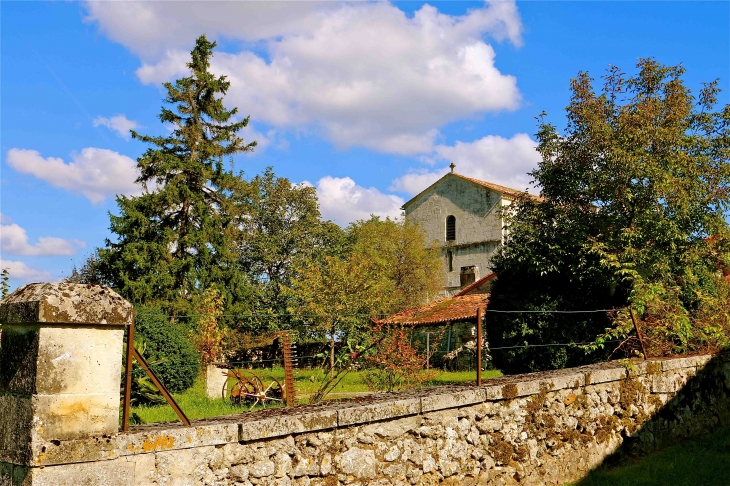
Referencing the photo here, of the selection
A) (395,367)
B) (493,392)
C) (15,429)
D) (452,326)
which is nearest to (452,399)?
(493,392)

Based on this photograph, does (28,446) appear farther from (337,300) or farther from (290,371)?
(337,300)

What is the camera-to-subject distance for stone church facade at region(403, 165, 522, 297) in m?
37.4

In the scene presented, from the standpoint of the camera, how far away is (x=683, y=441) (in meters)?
8.89

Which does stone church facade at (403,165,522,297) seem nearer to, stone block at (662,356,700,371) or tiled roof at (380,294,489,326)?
tiled roof at (380,294,489,326)

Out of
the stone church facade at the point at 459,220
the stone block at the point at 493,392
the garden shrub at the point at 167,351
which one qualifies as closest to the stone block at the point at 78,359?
the stone block at the point at 493,392

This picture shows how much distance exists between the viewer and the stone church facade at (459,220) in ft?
123

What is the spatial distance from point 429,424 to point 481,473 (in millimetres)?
900

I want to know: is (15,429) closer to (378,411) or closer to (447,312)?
(378,411)

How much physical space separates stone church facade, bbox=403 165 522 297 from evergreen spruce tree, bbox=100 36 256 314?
1337 centimetres

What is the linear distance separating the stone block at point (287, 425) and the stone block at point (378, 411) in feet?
0.39

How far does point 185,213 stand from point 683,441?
2462cm

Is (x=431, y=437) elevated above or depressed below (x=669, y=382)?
below

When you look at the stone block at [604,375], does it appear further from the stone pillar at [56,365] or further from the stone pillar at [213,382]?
the stone pillar at [213,382]

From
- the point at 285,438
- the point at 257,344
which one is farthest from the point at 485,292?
the point at 285,438
